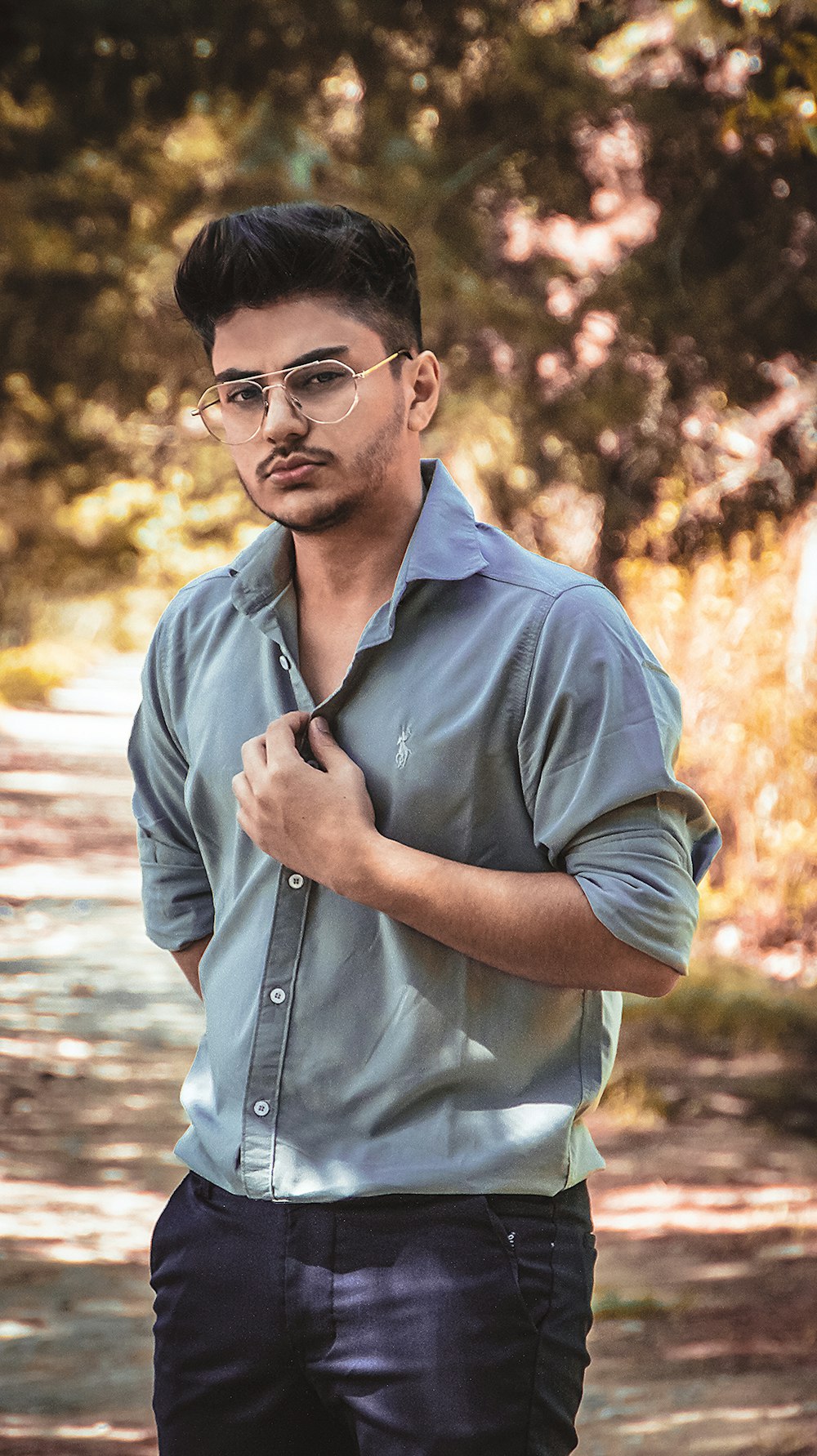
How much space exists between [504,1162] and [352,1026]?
224 millimetres

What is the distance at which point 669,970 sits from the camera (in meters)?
1.79

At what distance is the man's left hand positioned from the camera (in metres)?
1.74

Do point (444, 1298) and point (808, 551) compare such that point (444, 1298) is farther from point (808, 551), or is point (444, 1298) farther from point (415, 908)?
point (808, 551)

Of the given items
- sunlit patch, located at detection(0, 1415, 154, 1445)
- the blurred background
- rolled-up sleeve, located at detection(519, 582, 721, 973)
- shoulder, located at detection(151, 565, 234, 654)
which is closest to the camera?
rolled-up sleeve, located at detection(519, 582, 721, 973)

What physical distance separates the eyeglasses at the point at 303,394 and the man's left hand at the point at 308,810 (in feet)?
1.17

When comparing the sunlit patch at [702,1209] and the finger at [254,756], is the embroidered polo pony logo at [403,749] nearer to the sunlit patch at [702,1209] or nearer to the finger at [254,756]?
the finger at [254,756]

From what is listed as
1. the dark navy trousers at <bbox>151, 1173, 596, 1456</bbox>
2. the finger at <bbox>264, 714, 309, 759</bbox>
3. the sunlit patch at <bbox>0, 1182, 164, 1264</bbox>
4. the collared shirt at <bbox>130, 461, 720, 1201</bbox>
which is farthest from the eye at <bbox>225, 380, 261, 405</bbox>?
the sunlit patch at <bbox>0, 1182, 164, 1264</bbox>

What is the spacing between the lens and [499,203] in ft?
28.4

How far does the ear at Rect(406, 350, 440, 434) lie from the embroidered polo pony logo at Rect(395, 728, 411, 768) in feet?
1.31

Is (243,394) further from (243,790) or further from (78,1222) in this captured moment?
(78,1222)

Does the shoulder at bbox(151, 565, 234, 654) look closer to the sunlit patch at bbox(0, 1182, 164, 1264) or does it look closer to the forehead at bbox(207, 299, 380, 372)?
the forehead at bbox(207, 299, 380, 372)

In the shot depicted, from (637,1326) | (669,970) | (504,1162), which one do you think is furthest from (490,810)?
(637,1326)

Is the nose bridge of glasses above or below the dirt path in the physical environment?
above

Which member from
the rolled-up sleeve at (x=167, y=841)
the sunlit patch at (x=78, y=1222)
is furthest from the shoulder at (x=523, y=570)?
the sunlit patch at (x=78, y=1222)
